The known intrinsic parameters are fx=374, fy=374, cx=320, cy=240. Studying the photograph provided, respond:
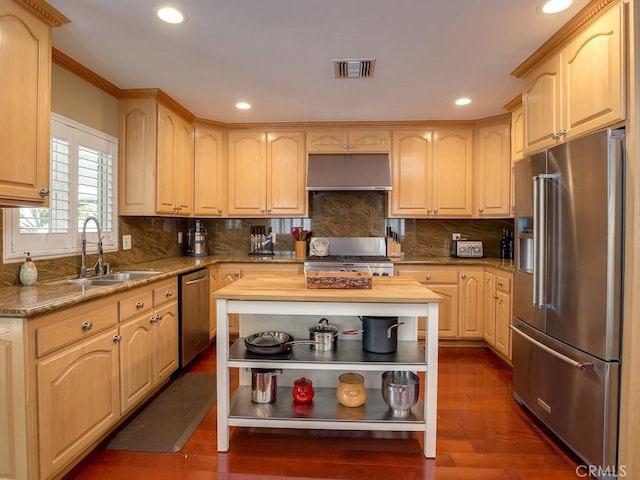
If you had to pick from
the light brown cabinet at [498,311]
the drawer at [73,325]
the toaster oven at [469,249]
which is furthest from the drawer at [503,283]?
the drawer at [73,325]

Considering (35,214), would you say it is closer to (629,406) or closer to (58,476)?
(58,476)

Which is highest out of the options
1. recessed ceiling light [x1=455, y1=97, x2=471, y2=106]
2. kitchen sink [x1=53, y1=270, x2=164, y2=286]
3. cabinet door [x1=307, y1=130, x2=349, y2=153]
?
recessed ceiling light [x1=455, y1=97, x2=471, y2=106]

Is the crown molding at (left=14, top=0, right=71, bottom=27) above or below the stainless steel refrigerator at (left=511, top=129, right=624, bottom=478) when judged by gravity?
above

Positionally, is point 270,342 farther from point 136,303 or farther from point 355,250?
point 355,250

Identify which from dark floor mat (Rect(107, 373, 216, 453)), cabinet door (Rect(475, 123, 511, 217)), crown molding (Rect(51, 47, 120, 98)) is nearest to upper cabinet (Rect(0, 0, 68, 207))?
crown molding (Rect(51, 47, 120, 98))

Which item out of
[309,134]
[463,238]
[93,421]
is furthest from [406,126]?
[93,421]

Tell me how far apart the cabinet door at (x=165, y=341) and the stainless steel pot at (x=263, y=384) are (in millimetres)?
885

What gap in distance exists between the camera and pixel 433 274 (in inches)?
150

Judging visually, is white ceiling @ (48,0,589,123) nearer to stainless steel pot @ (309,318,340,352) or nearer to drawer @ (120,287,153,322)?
drawer @ (120,287,153,322)

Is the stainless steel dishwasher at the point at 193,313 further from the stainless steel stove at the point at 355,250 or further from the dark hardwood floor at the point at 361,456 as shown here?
the stainless steel stove at the point at 355,250

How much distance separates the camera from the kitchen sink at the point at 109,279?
8.07ft

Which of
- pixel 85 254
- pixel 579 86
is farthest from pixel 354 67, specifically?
pixel 85 254

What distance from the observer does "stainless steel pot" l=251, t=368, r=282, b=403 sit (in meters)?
2.15

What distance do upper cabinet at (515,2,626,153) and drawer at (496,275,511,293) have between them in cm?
122
